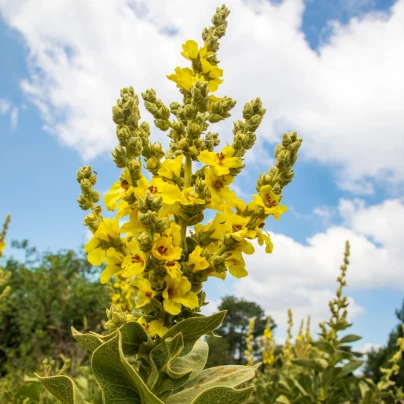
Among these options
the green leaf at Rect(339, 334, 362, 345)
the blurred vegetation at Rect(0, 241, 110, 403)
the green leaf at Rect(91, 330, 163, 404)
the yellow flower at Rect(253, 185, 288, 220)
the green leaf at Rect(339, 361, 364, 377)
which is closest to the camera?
the green leaf at Rect(91, 330, 163, 404)

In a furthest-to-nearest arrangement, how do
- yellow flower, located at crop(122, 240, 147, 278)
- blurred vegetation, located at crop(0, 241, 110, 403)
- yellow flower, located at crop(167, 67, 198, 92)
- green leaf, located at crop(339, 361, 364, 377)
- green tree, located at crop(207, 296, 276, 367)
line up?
green tree, located at crop(207, 296, 276, 367) → blurred vegetation, located at crop(0, 241, 110, 403) → green leaf, located at crop(339, 361, 364, 377) → yellow flower, located at crop(167, 67, 198, 92) → yellow flower, located at crop(122, 240, 147, 278)

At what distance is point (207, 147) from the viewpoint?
1999 mm

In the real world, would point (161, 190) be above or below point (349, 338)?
below

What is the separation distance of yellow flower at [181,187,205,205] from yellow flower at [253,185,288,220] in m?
0.22

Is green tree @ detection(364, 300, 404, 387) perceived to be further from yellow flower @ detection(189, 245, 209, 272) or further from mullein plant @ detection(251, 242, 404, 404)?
yellow flower @ detection(189, 245, 209, 272)

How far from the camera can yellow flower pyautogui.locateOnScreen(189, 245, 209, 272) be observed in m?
1.69

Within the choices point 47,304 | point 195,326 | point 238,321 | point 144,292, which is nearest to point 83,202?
point 144,292

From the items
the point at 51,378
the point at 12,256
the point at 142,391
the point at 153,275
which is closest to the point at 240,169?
the point at 153,275

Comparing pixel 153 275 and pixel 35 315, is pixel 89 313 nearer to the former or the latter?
pixel 35 315

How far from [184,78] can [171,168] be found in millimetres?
505

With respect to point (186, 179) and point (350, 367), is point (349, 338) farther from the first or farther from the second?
point (186, 179)

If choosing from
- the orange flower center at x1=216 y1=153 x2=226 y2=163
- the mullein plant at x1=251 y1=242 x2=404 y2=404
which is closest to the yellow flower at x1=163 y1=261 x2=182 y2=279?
the orange flower center at x1=216 y1=153 x2=226 y2=163

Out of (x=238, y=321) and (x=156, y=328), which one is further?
(x=238, y=321)

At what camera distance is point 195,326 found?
5.44 ft
